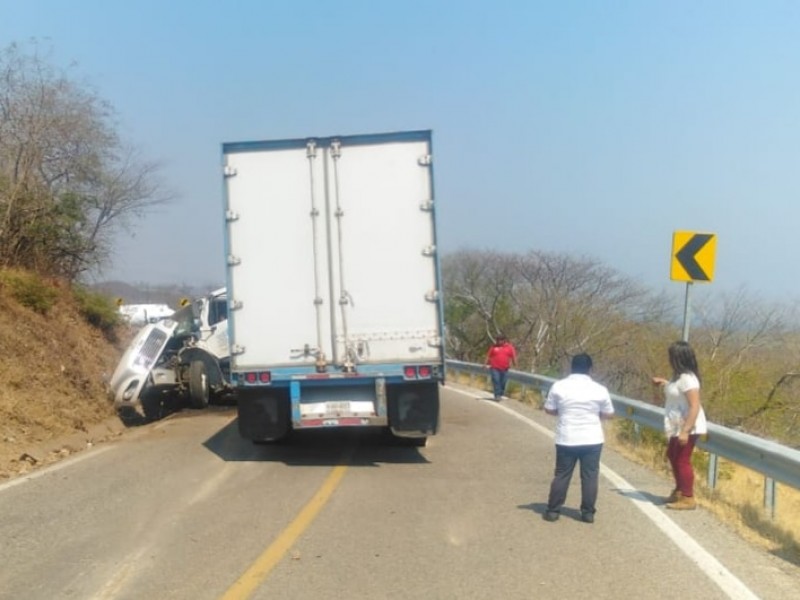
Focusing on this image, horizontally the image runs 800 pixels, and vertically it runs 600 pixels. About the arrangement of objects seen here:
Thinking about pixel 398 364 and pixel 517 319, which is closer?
pixel 398 364

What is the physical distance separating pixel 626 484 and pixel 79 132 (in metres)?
17.5

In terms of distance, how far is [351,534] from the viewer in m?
7.45

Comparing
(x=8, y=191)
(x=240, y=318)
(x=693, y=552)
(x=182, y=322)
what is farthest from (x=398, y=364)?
(x=8, y=191)

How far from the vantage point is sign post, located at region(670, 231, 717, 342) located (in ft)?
36.3

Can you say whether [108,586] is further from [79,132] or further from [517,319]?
[517,319]

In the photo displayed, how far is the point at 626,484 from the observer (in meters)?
9.73

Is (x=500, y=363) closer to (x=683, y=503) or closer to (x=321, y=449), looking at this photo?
(x=321, y=449)

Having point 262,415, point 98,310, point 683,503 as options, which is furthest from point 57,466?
point 98,310

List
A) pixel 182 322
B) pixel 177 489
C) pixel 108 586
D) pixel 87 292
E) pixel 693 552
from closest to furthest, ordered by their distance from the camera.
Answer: pixel 108 586
pixel 693 552
pixel 177 489
pixel 182 322
pixel 87 292

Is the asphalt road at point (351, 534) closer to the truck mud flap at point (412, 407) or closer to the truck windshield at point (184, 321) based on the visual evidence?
the truck mud flap at point (412, 407)

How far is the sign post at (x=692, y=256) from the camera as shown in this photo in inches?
436

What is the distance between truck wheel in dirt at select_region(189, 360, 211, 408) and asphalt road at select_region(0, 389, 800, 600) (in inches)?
182

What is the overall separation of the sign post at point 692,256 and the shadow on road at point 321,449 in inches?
154

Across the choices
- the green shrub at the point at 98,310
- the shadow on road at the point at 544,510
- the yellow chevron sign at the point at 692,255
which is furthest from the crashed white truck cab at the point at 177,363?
the shadow on road at the point at 544,510
